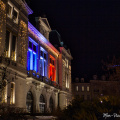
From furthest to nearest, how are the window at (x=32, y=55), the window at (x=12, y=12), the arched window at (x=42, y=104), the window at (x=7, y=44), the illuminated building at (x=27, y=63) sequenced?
the arched window at (x=42, y=104) → the window at (x=32, y=55) → the window at (x=12, y=12) → the window at (x=7, y=44) → the illuminated building at (x=27, y=63)

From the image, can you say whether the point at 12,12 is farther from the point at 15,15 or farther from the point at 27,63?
the point at 27,63

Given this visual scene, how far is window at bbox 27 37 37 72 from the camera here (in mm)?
34303

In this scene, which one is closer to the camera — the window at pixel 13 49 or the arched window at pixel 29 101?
the window at pixel 13 49

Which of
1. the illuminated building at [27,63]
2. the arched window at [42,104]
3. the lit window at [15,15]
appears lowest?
the arched window at [42,104]

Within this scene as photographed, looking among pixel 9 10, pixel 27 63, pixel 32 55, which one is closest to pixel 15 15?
pixel 9 10

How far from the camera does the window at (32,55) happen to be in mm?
34303

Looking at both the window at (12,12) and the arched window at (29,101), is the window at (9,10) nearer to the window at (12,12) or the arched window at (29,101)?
the window at (12,12)

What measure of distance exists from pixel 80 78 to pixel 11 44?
6522cm

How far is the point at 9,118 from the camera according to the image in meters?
14.8

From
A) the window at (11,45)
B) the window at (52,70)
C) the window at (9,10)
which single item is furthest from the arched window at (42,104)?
the window at (9,10)

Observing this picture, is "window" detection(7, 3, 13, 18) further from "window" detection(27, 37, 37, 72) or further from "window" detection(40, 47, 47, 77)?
"window" detection(40, 47, 47, 77)

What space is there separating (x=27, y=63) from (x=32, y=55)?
255cm

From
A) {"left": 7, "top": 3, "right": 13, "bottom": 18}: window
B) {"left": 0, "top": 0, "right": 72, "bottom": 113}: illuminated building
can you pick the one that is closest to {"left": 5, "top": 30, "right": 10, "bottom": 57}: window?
{"left": 0, "top": 0, "right": 72, "bottom": 113}: illuminated building

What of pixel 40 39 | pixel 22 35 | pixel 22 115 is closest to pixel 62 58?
pixel 40 39
